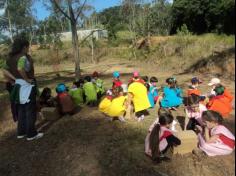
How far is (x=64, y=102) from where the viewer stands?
768cm

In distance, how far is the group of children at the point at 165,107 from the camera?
15.0 feet

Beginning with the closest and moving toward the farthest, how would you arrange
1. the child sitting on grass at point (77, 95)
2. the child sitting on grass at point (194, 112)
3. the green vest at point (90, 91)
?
the child sitting on grass at point (194, 112) → the green vest at point (90, 91) → the child sitting on grass at point (77, 95)

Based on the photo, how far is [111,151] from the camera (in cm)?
548

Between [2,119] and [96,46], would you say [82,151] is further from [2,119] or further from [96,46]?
[96,46]

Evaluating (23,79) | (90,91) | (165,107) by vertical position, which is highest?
(23,79)

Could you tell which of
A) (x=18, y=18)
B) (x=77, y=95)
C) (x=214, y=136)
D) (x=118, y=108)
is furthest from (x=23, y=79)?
(x=18, y=18)

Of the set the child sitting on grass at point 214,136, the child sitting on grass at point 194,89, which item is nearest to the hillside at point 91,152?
the child sitting on grass at point 214,136

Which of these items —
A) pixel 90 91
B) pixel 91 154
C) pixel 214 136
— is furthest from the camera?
pixel 90 91

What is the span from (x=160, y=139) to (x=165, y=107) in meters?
2.74

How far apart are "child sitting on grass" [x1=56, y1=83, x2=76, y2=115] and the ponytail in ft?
10.4

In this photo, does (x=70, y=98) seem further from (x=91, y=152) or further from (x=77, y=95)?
(x=91, y=152)

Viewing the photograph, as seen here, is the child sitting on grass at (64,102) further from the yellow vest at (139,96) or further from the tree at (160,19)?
the tree at (160,19)

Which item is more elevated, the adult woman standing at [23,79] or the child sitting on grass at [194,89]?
the adult woman standing at [23,79]

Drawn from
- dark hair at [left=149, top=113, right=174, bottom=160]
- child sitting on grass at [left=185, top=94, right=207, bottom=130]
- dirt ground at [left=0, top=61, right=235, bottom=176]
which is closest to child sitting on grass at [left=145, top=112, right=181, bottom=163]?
dark hair at [left=149, top=113, right=174, bottom=160]
